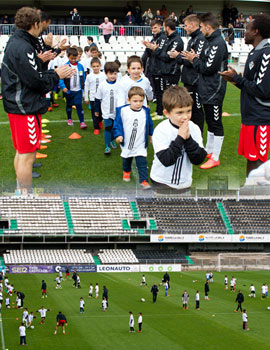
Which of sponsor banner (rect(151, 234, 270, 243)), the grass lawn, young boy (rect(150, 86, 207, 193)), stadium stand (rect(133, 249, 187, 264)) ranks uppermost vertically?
young boy (rect(150, 86, 207, 193))

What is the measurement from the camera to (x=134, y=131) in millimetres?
8219

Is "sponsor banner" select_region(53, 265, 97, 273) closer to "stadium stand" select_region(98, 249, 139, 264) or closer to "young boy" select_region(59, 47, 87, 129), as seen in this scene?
"stadium stand" select_region(98, 249, 139, 264)

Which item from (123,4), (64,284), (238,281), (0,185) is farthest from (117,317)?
(123,4)

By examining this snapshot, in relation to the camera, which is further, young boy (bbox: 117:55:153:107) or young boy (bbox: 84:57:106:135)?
young boy (bbox: 84:57:106:135)

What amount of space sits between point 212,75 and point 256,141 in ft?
15.3

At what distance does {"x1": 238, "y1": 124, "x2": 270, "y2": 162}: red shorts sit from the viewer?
5.52 meters

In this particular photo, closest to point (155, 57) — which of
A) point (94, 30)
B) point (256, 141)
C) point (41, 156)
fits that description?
point (41, 156)

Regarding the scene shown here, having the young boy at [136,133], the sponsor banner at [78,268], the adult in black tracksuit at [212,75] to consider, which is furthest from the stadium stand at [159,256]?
the young boy at [136,133]

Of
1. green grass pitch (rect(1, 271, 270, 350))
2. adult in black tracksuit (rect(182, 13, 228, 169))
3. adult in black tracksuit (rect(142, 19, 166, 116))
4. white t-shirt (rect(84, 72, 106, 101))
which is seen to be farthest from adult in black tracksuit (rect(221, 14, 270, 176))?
green grass pitch (rect(1, 271, 270, 350))

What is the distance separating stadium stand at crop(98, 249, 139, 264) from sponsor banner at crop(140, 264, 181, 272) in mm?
504

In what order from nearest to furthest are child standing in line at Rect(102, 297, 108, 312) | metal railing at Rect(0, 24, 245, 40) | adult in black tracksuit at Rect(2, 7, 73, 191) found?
adult in black tracksuit at Rect(2, 7, 73, 191) → child standing in line at Rect(102, 297, 108, 312) → metal railing at Rect(0, 24, 245, 40)

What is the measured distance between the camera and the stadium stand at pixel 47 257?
1216 inches

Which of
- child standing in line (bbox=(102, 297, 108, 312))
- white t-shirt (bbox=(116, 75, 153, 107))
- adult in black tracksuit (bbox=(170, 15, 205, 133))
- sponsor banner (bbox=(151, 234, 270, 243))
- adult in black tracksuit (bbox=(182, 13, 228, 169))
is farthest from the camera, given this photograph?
sponsor banner (bbox=(151, 234, 270, 243))

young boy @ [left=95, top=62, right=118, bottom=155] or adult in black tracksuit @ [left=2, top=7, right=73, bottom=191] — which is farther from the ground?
adult in black tracksuit @ [left=2, top=7, right=73, bottom=191]
